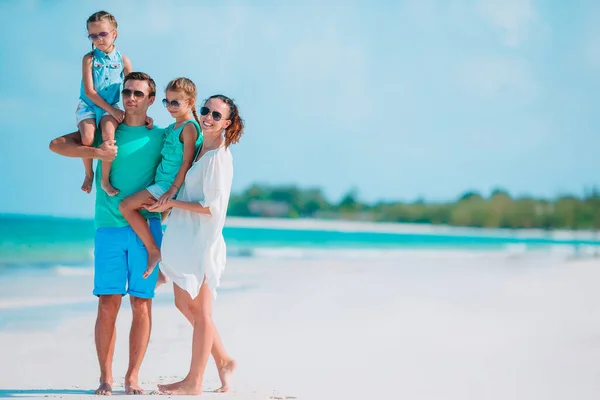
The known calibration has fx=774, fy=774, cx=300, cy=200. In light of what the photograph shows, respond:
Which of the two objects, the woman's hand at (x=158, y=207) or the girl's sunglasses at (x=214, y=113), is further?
the girl's sunglasses at (x=214, y=113)

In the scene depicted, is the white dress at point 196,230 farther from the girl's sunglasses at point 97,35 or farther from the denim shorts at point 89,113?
the girl's sunglasses at point 97,35

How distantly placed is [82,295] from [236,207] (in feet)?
176

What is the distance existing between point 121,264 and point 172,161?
2.23 feet

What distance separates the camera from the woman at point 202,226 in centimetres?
447

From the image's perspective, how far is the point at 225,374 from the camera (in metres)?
4.89

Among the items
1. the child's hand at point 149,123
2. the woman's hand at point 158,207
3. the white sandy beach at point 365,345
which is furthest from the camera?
the white sandy beach at point 365,345

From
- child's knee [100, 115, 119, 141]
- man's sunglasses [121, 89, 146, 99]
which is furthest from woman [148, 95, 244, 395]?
child's knee [100, 115, 119, 141]

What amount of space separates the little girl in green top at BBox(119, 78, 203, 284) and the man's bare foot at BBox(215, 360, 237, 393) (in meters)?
0.83

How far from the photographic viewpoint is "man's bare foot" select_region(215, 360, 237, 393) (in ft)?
16.0

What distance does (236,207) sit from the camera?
63781 millimetres

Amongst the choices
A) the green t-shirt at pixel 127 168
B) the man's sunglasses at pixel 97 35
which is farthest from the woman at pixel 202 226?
the man's sunglasses at pixel 97 35

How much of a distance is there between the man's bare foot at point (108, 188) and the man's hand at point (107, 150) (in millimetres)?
157

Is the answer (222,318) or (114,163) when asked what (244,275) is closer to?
(222,318)

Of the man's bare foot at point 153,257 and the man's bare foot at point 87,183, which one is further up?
the man's bare foot at point 87,183
